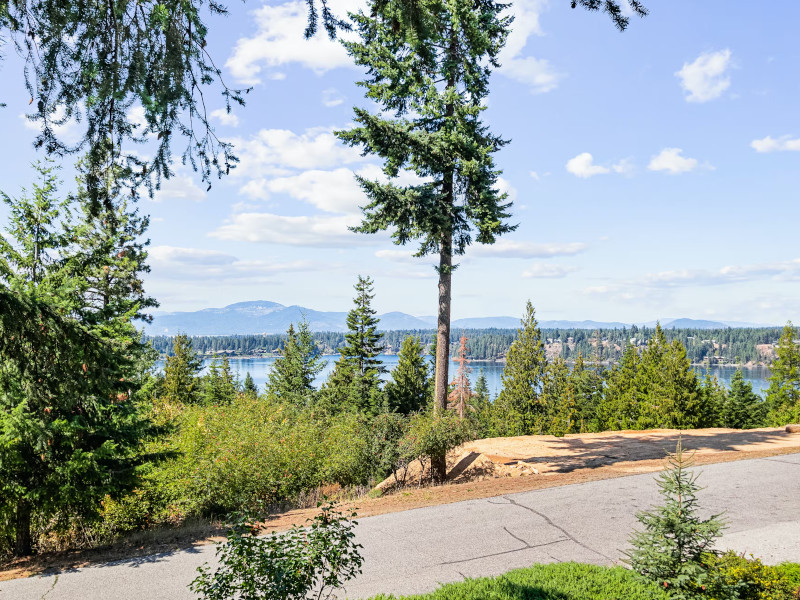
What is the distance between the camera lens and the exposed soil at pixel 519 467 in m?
7.76

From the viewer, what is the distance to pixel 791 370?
37812mm

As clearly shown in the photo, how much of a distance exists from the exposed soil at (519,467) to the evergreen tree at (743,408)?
25.7 metres

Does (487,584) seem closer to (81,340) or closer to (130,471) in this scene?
(81,340)

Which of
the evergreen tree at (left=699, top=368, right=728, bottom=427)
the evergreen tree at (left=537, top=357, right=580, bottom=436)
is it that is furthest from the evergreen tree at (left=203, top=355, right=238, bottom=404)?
the evergreen tree at (left=699, top=368, right=728, bottom=427)

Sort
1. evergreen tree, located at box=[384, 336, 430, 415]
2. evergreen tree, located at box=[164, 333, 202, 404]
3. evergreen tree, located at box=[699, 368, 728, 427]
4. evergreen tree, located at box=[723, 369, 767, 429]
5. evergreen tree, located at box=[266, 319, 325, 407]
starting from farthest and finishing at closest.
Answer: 1. evergreen tree, located at box=[266, 319, 325, 407]
2. evergreen tree, located at box=[164, 333, 202, 404]
3. evergreen tree, located at box=[723, 369, 767, 429]
4. evergreen tree, located at box=[384, 336, 430, 415]
5. evergreen tree, located at box=[699, 368, 728, 427]

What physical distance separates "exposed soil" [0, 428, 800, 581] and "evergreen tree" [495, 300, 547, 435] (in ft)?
57.4

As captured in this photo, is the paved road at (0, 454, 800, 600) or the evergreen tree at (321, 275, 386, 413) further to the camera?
the evergreen tree at (321, 275, 386, 413)

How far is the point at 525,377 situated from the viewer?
37.2m

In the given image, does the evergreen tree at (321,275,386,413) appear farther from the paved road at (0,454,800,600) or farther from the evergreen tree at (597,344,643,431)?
the paved road at (0,454,800,600)

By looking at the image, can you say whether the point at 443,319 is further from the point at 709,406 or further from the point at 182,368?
the point at 182,368

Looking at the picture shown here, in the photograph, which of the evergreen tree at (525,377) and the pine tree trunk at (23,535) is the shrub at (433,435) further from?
the evergreen tree at (525,377)

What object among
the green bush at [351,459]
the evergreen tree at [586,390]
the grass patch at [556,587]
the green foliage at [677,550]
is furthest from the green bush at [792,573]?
the evergreen tree at [586,390]

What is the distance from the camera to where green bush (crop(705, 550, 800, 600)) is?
5070 millimetres

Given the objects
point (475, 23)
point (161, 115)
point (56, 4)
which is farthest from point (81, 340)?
point (475, 23)
